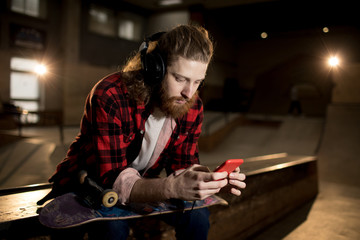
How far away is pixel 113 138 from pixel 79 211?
390mm

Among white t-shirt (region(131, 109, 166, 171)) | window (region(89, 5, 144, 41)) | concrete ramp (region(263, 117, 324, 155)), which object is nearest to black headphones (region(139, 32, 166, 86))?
white t-shirt (region(131, 109, 166, 171))

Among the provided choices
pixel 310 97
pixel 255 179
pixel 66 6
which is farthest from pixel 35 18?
pixel 310 97

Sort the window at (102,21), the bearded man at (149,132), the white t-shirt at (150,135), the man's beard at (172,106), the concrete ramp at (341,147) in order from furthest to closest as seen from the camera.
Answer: the window at (102,21) → the concrete ramp at (341,147) → the white t-shirt at (150,135) → the man's beard at (172,106) → the bearded man at (149,132)

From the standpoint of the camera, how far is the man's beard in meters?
1.60

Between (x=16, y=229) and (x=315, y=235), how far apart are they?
2727 millimetres

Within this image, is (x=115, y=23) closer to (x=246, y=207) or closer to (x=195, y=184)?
(x=246, y=207)

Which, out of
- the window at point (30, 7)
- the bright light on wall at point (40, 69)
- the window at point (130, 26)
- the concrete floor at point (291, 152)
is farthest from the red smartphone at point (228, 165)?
the window at point (130, 26)

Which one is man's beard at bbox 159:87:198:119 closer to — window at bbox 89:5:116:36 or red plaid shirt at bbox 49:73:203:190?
red plaid shirt at bbox 49:73:203:190

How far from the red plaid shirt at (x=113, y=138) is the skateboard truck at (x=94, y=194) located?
2.4 inches

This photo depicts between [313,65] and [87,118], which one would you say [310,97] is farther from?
[87,118]

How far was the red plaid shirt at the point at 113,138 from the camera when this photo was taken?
1.43 metres

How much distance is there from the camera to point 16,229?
1315 mm

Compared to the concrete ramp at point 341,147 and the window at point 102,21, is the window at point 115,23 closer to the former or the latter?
the window at point 102,21

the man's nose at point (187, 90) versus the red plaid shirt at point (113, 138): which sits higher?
the man's nose at point (187, 90)
